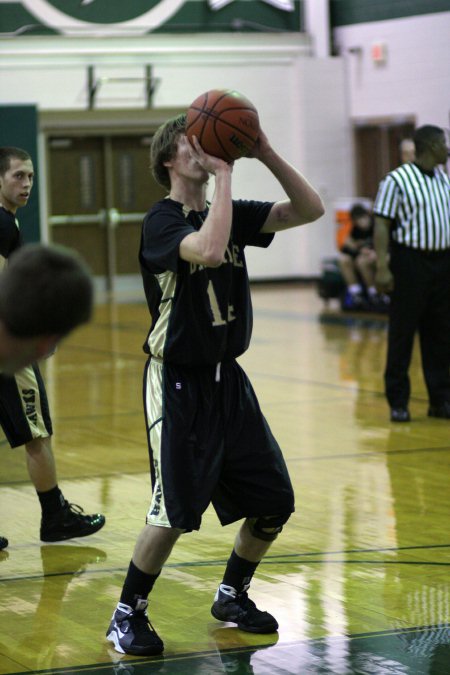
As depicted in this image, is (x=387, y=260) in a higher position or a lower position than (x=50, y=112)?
lower

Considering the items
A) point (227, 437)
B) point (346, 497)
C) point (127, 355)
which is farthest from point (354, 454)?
point (127, 355)

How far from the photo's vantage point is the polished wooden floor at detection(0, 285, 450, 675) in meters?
3.81

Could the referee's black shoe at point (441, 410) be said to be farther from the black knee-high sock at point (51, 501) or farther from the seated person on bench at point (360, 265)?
the seated person on bench at point (360, 265)

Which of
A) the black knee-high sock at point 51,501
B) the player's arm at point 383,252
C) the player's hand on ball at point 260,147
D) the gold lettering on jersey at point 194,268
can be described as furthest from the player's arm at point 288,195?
the player's arm at point 383,252

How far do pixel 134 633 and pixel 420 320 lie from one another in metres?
4.53

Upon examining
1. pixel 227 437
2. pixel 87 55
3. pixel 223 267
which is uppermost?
pixel 87 55

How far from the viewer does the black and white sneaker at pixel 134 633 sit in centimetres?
381

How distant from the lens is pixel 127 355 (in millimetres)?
11703

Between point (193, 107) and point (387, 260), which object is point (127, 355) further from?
point (193, 107)

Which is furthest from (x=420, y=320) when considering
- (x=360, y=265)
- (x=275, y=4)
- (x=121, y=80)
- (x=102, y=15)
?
(x=275, y=4)

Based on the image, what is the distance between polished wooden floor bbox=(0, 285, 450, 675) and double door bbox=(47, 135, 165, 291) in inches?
370

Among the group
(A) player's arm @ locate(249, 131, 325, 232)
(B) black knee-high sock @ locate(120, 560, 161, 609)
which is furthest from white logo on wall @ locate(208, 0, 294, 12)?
(B) black knee-high sock @ locate(120, 560, 161, 609)

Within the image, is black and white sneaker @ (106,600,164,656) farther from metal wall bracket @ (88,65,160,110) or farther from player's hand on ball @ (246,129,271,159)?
metal wall bracket @ (88,65,160,110)

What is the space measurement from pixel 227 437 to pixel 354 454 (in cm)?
313
